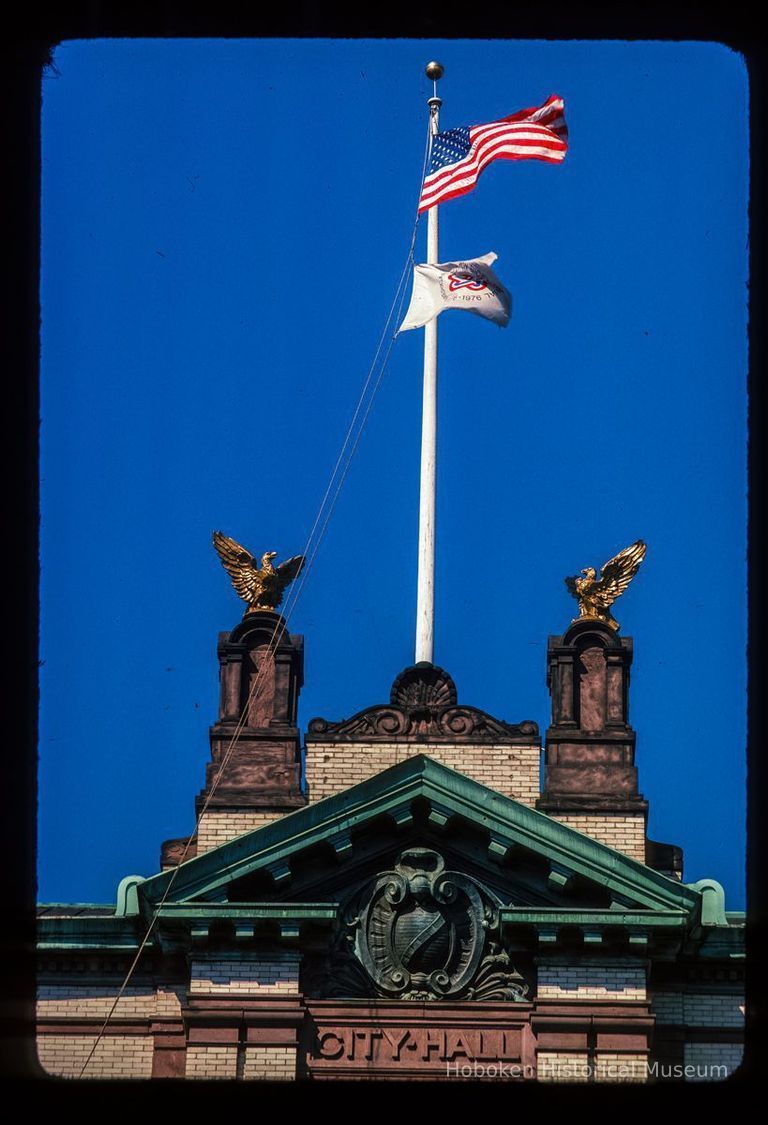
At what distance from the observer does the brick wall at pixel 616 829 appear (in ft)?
118

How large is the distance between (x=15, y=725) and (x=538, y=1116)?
21.4 feet

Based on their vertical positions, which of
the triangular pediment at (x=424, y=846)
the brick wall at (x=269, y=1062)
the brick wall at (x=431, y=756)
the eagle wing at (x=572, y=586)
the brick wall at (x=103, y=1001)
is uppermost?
the eagle wing at (x=572, y=586)

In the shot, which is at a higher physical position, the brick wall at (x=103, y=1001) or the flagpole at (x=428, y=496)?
the flagpole at (x=428, y=496)

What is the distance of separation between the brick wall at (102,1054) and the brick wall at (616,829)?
18.8ft

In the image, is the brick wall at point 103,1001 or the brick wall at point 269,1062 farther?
the brick wall at point 103,1001

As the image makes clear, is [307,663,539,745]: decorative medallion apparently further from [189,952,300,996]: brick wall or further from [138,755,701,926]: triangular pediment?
[189,952,300,996]: brick wall

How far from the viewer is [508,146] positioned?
1679 inches

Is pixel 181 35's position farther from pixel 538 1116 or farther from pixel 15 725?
pixel 538 1116

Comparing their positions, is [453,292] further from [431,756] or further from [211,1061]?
[211,1061]

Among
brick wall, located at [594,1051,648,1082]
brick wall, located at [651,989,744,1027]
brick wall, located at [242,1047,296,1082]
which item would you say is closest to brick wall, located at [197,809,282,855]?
brick wall, located at [242,1047,296,1082]

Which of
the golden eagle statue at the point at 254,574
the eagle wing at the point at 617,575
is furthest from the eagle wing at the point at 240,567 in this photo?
the eagle wing at the point at 617,575

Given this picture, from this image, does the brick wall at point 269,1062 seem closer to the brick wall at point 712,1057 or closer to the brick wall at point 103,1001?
the brick wall at point 103,1001

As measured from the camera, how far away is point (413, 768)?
35.2 meters

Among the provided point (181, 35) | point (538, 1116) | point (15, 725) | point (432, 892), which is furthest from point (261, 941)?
point (181, 35)
